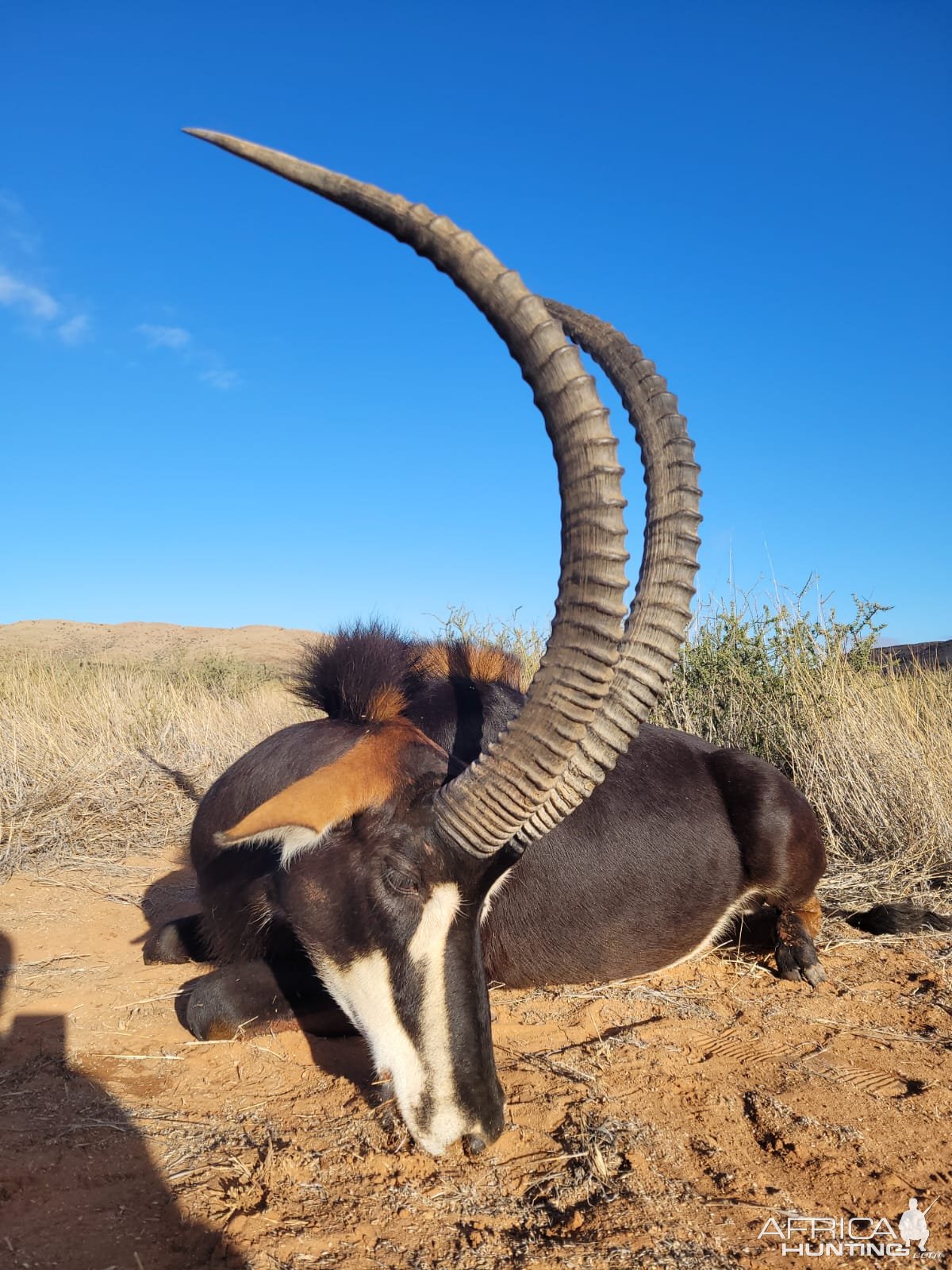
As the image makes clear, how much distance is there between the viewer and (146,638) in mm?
60656

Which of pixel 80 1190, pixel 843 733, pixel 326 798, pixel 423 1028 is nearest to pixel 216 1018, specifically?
pixel 80 1190

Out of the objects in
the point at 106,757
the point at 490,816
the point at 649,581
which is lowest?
the point at 106,757

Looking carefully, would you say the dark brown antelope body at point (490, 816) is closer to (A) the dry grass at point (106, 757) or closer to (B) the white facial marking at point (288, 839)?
(B) the white facial marking at point (288, 839)

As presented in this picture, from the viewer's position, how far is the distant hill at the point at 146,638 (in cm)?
5066

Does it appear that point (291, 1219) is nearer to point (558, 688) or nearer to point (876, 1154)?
point (558, 688)

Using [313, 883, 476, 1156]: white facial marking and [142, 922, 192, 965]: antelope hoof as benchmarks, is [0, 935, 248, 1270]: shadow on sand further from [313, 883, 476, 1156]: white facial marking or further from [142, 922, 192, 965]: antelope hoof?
[142, 922, 192, 965]: antelope hoof

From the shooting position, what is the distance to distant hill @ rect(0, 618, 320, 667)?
50656 mm

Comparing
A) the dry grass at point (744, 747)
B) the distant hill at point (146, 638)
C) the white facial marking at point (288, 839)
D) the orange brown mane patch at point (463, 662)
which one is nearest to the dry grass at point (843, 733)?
the dry grass at point (744, 747)

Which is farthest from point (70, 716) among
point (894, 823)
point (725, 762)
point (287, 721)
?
point (894, 823)

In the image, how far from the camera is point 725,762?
5664 millimetres

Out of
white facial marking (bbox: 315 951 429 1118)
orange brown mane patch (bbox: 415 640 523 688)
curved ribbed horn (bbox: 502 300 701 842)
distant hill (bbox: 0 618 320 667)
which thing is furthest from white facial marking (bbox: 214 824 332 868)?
distant hill (bbox: 0 618 320 667)

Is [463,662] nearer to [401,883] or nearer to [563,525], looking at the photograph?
[401,883]

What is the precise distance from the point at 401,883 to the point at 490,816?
46cm

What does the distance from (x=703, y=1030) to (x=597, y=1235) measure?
2030 millimetres
